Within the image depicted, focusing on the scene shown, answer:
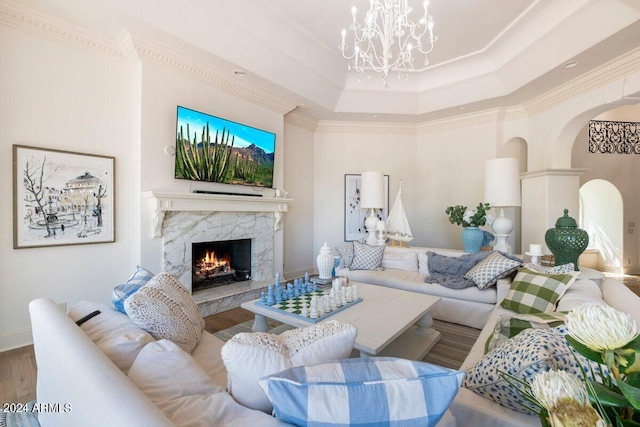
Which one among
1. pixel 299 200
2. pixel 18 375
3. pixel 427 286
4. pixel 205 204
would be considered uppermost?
pixel 299 200

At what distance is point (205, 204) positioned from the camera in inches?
136

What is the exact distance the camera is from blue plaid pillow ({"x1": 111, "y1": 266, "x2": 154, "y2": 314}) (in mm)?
1568

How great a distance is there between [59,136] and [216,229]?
67.6 inches

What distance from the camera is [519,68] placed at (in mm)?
3852

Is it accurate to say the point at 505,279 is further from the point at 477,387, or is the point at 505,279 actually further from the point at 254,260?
the point at 254,260

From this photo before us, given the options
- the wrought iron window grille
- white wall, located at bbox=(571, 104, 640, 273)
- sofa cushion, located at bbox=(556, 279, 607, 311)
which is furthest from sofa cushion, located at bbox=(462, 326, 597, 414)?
white wall, located at bbox=(571, 104, 640, 273)

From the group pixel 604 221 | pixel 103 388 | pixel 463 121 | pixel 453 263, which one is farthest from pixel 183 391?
pixel 604 221

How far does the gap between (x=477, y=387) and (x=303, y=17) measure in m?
3.77

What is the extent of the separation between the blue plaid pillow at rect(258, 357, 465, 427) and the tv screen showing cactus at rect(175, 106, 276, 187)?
3.11m

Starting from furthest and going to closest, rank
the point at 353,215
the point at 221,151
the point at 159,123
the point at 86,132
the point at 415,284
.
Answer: the point at 353,215, the point at 221,151, the point at 415,284, the point at 159,123, the point at 86,132

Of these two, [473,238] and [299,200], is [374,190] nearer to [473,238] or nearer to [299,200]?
[473,238]

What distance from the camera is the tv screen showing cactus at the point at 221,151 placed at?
10.8 feet

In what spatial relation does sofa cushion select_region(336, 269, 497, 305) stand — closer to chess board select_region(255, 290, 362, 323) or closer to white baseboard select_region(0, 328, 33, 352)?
chess board select_region(255, 290, 362, 323)

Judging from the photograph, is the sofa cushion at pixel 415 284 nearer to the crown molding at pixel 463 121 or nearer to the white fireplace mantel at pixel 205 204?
the white fireplace mantel at pixel 205 204
